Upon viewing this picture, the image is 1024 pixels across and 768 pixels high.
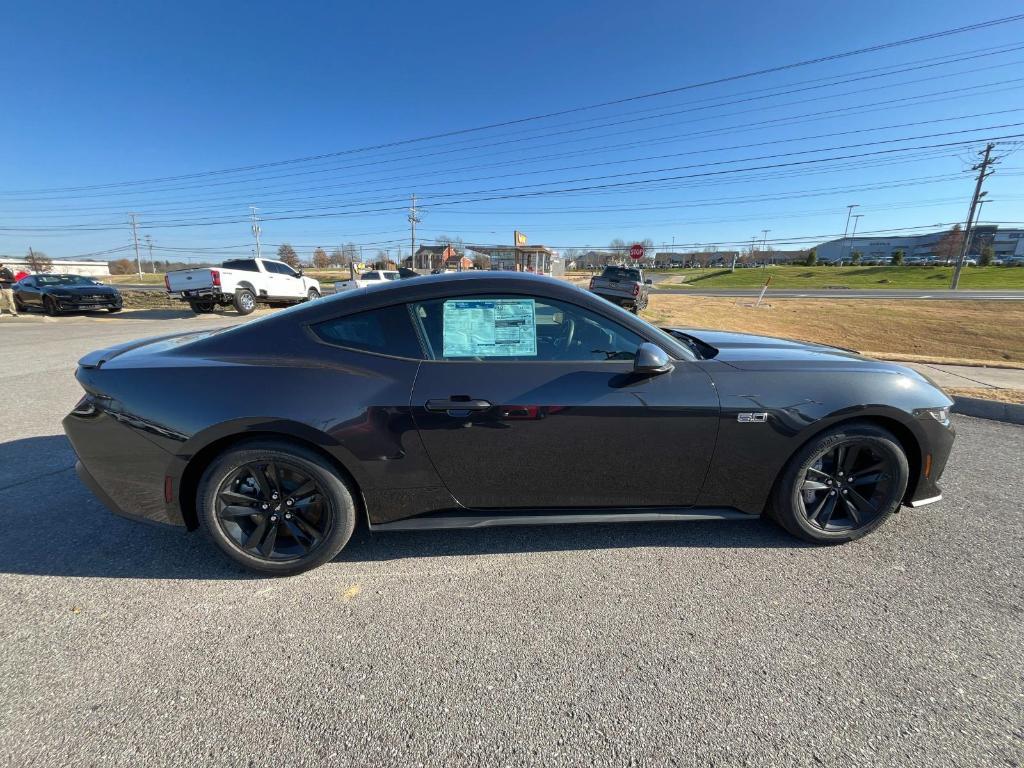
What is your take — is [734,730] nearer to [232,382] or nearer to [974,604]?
[974,604]

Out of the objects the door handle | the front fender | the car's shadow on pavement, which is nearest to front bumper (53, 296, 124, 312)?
the car's shadow on pavement

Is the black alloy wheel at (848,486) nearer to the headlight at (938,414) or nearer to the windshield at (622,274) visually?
the headlight at (938,414)

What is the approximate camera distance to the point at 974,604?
6.68ft

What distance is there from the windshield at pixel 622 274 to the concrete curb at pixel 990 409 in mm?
12665

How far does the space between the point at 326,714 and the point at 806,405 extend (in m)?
2.56

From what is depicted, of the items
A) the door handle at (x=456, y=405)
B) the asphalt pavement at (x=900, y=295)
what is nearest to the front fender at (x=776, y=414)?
the door handle at (x=456, y=405)

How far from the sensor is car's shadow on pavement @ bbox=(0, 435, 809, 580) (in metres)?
2.30

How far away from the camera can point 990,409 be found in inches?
184

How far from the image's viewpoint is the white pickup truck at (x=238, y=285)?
13.4m

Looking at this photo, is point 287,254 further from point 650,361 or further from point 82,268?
point 650,361

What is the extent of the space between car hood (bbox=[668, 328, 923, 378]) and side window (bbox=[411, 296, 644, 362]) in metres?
0.64

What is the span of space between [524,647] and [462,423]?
1010mm

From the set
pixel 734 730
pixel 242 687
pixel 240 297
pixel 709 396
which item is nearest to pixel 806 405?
pixel 709 396

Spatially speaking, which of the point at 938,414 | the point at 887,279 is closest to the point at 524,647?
the point at 938,414
